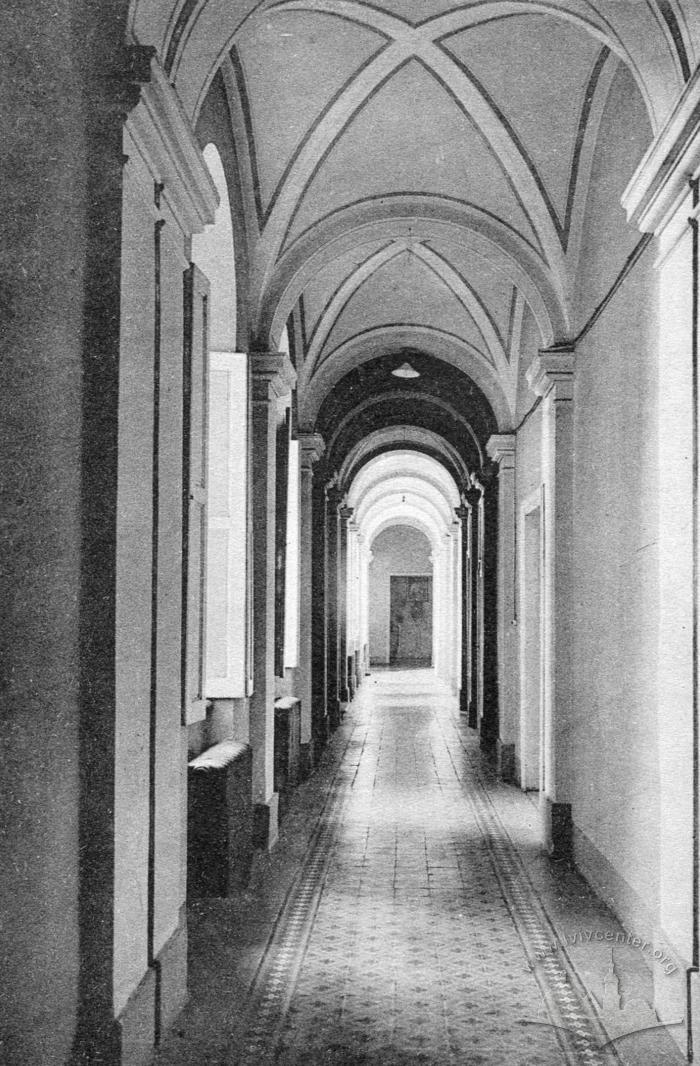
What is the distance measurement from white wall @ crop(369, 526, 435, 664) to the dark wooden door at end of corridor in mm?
363

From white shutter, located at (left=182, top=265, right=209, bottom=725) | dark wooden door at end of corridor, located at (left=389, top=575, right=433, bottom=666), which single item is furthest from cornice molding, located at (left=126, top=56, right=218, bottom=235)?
dark wooden door at end of corridor, located at (left=389, top=575, right=433, bottom=666)

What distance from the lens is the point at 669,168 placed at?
446cm

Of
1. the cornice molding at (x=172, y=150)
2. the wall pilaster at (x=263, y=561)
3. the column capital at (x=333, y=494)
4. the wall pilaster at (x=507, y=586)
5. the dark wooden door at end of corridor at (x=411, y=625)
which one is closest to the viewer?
the cornice molding at (x=172, y=150)

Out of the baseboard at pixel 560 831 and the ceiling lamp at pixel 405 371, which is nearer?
the baseboard at pixel 560 831

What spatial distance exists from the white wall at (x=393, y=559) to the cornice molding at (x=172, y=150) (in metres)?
30.2

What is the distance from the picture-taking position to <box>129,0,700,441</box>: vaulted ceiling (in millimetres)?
6215

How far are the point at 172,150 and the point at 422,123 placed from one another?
3.75 meters

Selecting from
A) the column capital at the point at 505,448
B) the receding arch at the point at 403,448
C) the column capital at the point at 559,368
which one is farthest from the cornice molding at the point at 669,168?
the receding arch at the point at 403,448

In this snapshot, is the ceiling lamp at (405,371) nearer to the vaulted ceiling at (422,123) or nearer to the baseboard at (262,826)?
the vaulted ceiling at (422,123)

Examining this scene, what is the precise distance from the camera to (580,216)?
7.64m

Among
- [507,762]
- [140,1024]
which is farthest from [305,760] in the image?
[140,1024]

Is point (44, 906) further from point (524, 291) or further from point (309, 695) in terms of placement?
point (309, 695)

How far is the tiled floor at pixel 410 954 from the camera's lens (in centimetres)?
430

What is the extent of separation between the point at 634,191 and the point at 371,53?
8.70ft
